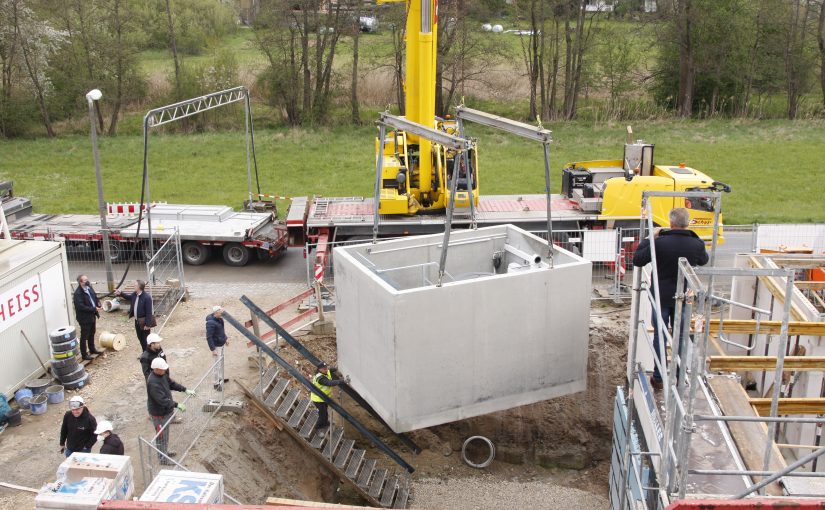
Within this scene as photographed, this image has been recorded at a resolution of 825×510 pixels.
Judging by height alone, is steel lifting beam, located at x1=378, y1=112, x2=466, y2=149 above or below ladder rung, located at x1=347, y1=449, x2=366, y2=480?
above

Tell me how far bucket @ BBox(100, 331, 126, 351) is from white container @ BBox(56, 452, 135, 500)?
597cm

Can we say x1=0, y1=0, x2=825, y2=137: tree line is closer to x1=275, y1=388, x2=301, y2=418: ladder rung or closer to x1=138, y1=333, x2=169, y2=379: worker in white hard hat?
x1=275, y1=388, x2=301, y2=418: ladder rung

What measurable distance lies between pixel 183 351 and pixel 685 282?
408 inches

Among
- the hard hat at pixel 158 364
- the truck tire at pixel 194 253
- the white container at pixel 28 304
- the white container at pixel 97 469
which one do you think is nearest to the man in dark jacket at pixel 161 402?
the hard hat at pixel 158 364

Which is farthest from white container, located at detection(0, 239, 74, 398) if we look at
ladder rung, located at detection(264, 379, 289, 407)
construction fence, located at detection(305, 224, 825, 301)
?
construction fence, located at detection(305, 224, 825, 301)

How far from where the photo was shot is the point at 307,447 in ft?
44.5

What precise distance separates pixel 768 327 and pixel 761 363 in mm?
984

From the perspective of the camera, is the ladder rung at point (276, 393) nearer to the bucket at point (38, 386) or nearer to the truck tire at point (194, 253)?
the bucket at point (38, 386)

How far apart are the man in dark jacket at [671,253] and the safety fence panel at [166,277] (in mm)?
10368

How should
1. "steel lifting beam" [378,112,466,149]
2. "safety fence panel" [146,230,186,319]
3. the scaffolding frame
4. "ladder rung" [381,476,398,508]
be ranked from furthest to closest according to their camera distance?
1. "safety fence panel" [146,230,186,319]
2. "ladder rung" [381,476,398,508]
3. "steel lifting beam" [378,112,466,149]
4. the scaffolding frame

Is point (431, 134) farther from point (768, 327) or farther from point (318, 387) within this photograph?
point (768, 327)

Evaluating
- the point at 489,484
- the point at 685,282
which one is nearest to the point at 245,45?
the point at 489,484

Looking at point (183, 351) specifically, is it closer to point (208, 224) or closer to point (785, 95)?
point (208, 224)

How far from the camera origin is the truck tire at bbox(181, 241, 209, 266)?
19906 mm
